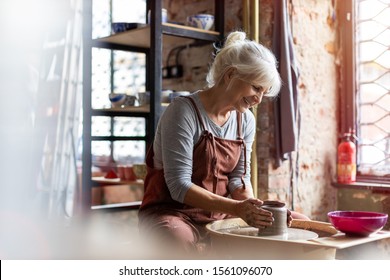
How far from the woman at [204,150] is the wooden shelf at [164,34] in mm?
774

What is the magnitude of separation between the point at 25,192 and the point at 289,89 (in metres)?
1.96

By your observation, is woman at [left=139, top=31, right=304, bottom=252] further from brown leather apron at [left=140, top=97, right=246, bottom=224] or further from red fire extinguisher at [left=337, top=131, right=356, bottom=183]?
red fire extinguisher at [left=337, top=131, right=356, bottom=183]

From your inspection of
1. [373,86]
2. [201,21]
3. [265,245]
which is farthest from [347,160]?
[265,245]

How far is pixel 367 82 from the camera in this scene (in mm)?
3508

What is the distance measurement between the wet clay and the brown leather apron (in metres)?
0.39

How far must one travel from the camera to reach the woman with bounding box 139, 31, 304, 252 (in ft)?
7.23

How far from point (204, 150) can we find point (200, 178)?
0.13 metres

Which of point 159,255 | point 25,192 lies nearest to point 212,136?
point 159,255

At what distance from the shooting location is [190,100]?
2365 millimetres

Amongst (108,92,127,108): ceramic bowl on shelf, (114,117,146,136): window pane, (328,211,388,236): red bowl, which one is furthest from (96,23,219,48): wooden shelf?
(328,211,388,236): red bowl
